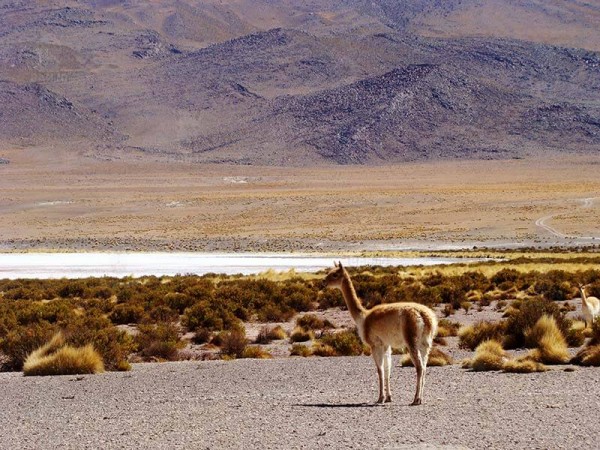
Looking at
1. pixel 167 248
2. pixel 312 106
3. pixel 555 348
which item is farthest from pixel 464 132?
pixel 555 348

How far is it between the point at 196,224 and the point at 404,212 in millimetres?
16872

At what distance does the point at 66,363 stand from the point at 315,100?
144 meters

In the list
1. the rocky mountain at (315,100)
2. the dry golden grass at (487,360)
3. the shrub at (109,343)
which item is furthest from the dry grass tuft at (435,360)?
the rocky mountain at (315,100)

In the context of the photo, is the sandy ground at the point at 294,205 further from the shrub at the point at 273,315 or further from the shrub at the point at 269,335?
the shrub at the point at 269,335

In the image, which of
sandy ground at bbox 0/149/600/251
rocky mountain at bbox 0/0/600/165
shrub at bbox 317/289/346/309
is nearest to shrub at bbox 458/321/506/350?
shrub at bbox 317/289/346/309

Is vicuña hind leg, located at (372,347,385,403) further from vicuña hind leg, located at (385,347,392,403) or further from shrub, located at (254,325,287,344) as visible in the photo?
shrub, located at (254,325,287,344)

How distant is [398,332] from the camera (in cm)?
920

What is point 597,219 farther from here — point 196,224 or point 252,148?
point 252,148

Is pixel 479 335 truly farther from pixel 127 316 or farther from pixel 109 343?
pixel 127 316

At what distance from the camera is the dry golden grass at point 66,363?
12.1 metres

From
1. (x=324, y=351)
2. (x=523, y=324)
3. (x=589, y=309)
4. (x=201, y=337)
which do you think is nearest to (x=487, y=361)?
(x=523, y=324)

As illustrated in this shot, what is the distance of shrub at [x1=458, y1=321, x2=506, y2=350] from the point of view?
45.3 feet

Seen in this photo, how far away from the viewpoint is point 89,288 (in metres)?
24.8

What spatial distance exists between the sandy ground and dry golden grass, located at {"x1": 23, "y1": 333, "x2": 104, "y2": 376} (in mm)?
39494
